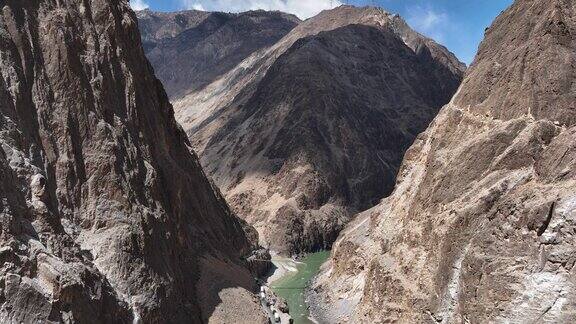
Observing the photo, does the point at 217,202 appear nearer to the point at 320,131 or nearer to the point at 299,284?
the point at 299,284

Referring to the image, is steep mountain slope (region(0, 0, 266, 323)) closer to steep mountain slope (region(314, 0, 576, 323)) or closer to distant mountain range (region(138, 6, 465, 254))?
steep mountain slope (region(314, 0, 576, 323))

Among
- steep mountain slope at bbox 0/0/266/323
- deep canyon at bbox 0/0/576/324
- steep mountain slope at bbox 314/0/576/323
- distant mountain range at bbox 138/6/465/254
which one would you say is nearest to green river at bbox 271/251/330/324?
deep canyon at bbox 0/0/576/324

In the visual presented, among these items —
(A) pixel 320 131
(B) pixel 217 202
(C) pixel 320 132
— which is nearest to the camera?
(B) pixel 217 202

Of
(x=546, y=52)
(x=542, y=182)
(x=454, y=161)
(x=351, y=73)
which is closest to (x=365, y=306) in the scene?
(x=454, y=161)

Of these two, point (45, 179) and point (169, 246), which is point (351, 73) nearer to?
point (169, 246)

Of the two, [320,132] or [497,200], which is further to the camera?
[320,132]

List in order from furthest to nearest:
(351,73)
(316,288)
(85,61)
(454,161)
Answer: (351,73), (316,288), (85,61), (454,161)

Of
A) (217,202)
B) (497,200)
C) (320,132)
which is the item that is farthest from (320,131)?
(497,200)
